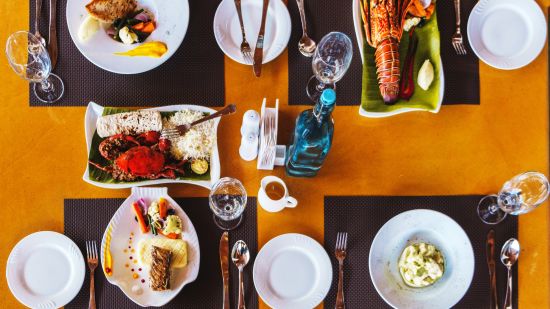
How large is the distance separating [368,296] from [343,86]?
68 centimetres

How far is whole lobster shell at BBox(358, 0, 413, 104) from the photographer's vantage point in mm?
1648

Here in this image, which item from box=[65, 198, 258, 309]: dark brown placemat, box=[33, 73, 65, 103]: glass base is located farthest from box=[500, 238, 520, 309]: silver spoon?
box=[33, 73, 65, 103]: glass base

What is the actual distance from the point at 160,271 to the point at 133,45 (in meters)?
0.71

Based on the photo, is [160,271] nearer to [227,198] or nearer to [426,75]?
[227,198]

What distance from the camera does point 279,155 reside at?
1.66 m

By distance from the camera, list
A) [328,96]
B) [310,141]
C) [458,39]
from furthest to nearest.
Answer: [458,39] → [310,141] → [328,96]

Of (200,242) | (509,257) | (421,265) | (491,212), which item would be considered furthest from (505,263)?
(200,242)

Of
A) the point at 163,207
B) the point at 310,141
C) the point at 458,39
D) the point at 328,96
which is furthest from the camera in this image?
the point at 458,39

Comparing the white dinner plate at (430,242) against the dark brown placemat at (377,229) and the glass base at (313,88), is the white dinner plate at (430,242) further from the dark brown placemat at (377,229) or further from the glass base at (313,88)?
the glass base at (313,88)

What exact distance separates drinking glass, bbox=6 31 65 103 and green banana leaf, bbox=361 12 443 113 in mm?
978

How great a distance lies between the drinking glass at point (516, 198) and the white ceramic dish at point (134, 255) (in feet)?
3.07

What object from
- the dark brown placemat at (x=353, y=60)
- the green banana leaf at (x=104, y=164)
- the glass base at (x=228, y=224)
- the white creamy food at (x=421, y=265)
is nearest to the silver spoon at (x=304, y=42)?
the dark brown placemat at (x=353, y=60)

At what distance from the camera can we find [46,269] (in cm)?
162

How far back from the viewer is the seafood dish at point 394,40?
1.65 metres
